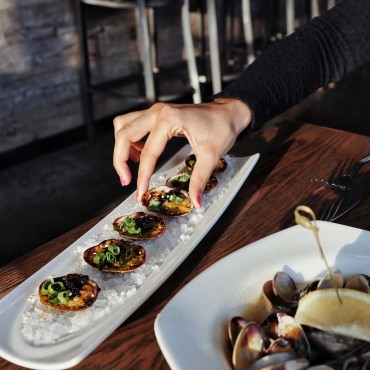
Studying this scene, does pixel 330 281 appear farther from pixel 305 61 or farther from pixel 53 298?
pixel 305 61

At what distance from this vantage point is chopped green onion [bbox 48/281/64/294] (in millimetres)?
804

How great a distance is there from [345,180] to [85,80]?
2.28 m

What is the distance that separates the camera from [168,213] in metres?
1.03

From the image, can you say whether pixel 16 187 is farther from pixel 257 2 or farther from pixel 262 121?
pixel 257 2

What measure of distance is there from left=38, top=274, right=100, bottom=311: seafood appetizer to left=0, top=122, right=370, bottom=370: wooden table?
0.07 metres

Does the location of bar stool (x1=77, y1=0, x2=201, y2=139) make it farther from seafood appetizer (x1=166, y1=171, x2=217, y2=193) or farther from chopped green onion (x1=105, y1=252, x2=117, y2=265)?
chopped green onion (x1=105, y1=252, x2=117, y2=265)

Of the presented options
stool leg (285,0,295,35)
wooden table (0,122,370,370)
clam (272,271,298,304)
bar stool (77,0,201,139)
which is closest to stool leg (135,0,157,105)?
bar stool (77,0,201,139)

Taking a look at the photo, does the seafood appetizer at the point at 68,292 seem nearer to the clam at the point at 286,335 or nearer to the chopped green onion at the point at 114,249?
the chopped green onion at the point at 114,249

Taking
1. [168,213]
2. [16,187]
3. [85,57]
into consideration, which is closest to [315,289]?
[168,213]

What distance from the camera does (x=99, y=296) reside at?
81 centimetres

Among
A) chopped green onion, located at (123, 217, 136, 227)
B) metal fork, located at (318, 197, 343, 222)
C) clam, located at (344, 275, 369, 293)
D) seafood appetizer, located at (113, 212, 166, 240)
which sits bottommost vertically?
metal fork, located at (318, 197, 343, 222)

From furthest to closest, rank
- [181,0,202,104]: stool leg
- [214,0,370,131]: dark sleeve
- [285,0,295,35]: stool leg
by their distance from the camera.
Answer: [285,0,295,35]: stool leg, [181,0,202,104]: stool leg, [214,0,370,131]: dark sleeve

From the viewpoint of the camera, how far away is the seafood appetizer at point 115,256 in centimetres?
87

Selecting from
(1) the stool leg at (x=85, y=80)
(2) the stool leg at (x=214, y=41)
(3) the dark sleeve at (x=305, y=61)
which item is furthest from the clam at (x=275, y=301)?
(1) the stool leg at (x=85, y=80)
